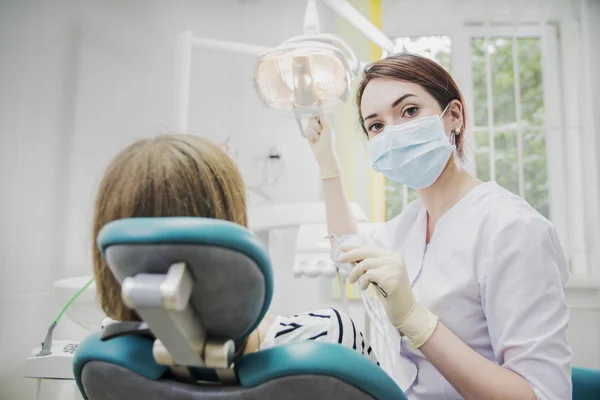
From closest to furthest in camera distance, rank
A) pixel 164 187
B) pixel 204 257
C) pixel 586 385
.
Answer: pixel 204 257
pixel 164 187
pixel 586 385

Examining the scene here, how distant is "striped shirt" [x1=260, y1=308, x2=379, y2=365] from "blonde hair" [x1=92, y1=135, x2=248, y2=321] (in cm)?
20

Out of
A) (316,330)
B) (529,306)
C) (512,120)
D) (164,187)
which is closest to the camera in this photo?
(164,187)

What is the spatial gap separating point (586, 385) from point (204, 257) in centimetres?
119

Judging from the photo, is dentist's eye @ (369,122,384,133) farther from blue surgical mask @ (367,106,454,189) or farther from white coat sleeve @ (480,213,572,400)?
white coat sleeve @ (480,213,572,400)

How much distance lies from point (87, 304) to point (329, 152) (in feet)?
3.03

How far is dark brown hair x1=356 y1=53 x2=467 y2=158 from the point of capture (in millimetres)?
1118

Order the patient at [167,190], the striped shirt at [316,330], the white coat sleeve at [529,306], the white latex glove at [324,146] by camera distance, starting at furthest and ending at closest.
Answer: the white latex glove at [324,146] → the white coat sleeve at [529,306] → the striped shirt at [316,330] → the patient at [167,190]

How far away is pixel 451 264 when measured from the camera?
98 cm

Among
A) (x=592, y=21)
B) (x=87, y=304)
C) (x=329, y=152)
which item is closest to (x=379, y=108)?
(x=329, y=152)

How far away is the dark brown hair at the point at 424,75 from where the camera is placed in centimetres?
112

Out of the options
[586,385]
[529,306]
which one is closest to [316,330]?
[529,306]

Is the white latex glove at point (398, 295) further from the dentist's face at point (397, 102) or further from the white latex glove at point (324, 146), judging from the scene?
the white latex glove at point (324, 146)

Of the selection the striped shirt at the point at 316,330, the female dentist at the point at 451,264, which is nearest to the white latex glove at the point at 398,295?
the female dentist at the point at 451,264

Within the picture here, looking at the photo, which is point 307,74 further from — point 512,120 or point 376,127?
point 512,120
